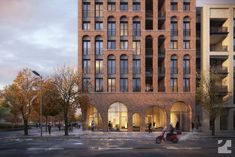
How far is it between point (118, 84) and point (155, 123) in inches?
352

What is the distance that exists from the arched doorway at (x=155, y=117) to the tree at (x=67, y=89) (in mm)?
15114

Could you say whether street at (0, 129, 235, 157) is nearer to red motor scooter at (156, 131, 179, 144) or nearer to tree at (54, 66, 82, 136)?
red motor scooter at (156, 131, 179, 144)

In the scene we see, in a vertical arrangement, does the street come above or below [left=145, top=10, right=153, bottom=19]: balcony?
below

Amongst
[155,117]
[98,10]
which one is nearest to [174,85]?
[155,117]

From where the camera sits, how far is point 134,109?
177ft

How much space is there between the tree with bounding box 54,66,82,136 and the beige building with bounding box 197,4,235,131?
2153 cm

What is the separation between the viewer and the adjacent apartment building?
54125mm

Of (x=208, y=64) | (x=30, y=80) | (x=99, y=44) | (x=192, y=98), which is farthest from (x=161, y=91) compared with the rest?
(x=30, y=80)

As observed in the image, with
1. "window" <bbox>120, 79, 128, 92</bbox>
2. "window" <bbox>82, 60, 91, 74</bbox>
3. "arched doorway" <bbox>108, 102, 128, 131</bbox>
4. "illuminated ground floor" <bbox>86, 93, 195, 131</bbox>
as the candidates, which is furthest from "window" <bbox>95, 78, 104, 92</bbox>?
"arched doorway" <bbox>108, 102, 128, 131</bbox>

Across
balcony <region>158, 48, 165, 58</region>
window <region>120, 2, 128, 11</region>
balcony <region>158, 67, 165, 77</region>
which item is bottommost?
balcony <region>158, 67, 165, 77</region>

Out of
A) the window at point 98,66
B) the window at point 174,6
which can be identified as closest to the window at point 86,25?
the window at point 98,66

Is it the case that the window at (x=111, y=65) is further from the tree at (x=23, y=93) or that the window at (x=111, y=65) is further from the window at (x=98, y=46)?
the tree at (x=23, y=93)

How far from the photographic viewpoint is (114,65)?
180 feet

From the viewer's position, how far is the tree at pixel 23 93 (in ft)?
144
